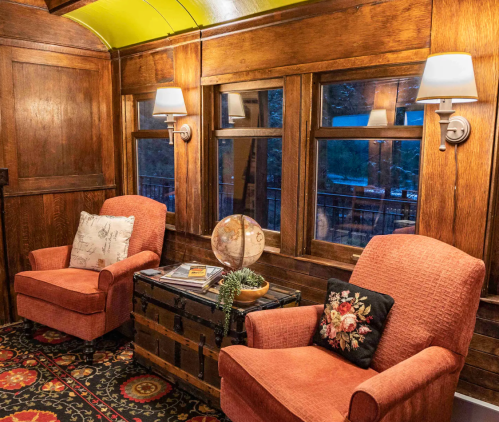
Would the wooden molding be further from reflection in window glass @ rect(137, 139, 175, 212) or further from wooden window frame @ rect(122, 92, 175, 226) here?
wooden window frame @ rect(122, 92, 175, 226)

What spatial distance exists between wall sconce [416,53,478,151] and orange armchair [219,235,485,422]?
2.17 ft

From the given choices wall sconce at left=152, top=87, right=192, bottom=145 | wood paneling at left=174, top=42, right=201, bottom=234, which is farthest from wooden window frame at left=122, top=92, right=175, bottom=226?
wall sconce at left=152, top=87, right=192, bottom=145

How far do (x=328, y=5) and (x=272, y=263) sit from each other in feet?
→ 5.37

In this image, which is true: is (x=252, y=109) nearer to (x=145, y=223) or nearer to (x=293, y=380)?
(x=145, y=223)

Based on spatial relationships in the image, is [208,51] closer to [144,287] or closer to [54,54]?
[54,54]

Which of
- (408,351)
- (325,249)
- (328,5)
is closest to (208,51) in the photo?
(328,5)

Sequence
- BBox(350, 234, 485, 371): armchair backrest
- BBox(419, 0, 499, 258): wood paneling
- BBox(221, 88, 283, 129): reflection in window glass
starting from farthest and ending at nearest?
BBox(221, 88, 283, 129): reflection in window glass < BBox(419, 0, 499, 258): wood paneling < BBox(350, 234, 485, 371): armchair backrest

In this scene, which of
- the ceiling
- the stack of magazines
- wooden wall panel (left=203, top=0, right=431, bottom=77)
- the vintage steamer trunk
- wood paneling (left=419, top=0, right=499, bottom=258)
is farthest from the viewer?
the ceiling

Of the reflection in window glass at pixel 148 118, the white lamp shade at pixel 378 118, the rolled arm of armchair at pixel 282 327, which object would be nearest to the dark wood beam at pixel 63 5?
the reflection in window glass at pixel 148 118

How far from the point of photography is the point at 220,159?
3.55m

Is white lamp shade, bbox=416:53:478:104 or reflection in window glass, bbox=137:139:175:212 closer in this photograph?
white lamp shade, bbox=416:53:478:104

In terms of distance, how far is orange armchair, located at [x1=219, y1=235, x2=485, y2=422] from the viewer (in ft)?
5.67

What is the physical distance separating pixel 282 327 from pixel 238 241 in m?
A: 0.55

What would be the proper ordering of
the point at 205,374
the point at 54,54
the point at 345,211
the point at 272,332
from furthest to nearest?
1. the point at 54,54
2. the point at 345,211
3. the point at 205,374
4. the point at 272,332
